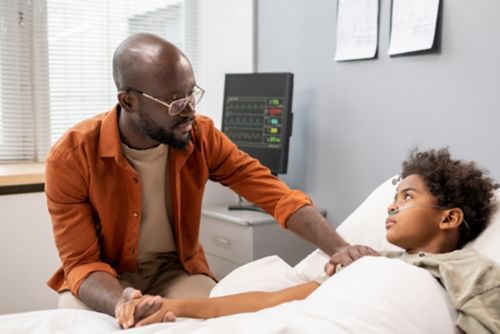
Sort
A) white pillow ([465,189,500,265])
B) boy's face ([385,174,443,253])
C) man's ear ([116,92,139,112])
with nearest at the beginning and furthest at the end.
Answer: white pillow ([465,189,500,265])
boy's face ([385,174,443,253])
man's ear ([116,92,139,112])

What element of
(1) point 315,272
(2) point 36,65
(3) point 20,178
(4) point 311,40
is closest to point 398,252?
(1) point 315,272

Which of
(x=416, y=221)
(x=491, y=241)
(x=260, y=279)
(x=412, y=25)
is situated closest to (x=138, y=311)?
(x=260, y=279)

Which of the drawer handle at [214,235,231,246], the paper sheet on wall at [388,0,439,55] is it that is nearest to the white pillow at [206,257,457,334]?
the paper sheet on wall at [388,0,439,55]

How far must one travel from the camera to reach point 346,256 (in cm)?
144

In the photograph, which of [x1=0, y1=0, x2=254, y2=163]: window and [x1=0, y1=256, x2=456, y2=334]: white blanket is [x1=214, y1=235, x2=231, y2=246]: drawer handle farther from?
[x1=0, y1=256, x2=456, y2=334]: white blanket

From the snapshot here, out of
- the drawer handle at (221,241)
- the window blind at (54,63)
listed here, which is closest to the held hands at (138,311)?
the drawer handle at (221,241)

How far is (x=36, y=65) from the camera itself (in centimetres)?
278

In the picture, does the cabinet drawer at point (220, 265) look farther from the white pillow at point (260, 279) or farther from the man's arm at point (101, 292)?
the man's arm at point (101, 292)

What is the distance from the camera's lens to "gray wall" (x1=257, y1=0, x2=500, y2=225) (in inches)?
70.9

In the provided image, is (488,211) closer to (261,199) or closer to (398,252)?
(398,252)

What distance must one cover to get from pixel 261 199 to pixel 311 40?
3.23 ft

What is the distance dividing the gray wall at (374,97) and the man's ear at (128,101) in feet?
3.11

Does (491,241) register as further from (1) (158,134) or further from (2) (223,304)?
(1) (158,134)

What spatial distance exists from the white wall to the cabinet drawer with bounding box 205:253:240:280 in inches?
26.5
